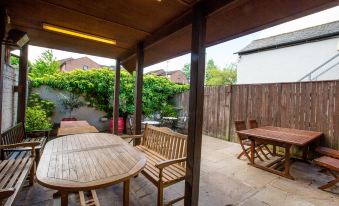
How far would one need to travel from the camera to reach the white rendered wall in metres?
7.77

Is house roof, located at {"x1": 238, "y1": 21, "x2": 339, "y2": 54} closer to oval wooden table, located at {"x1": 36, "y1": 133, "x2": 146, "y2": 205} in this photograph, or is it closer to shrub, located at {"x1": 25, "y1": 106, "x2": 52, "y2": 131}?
oval wooden table, located at {"x1": 36, "y1": 133, "x2": 146, "y2": 205}

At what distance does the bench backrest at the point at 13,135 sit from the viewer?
2869mm

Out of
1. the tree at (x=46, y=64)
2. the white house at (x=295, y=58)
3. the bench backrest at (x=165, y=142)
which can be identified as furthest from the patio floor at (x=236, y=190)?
the tree at (x=46, y=64)

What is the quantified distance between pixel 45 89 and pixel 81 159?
6.13m

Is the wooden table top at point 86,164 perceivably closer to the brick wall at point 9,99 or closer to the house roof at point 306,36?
the brick wall at point 9,99

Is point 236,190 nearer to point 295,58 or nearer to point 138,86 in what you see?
point 138,86

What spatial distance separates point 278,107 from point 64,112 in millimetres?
7554

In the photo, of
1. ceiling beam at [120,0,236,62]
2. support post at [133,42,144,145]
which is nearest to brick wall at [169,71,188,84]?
support post at [133,42,144,145]

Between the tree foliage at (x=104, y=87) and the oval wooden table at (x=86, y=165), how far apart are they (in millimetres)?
4988

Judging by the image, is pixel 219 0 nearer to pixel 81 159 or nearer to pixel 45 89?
pixel 81 159

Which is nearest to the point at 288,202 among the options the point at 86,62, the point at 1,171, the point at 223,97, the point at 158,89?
the point at 1,171

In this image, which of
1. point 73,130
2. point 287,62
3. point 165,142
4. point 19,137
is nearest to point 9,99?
point 19,137

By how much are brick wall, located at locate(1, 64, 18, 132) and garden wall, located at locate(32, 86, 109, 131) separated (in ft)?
8.90

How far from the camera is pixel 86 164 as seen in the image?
1.96m
